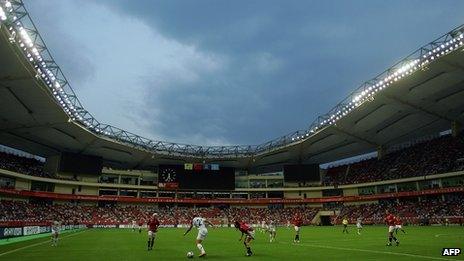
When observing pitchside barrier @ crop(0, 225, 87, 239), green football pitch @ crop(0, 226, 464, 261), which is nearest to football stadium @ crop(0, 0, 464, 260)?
pitchside barrier @ crop(0, 225, 87, 239)

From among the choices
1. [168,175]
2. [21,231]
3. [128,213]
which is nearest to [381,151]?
[168,175]

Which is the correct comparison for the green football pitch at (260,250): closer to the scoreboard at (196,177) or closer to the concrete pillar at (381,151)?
the concrete pillar at (381,151)

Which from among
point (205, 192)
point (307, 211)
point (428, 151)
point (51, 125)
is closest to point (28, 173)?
point (51, 125)

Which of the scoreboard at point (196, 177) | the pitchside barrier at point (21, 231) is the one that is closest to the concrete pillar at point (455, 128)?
the scoreboard at point (196, 177)

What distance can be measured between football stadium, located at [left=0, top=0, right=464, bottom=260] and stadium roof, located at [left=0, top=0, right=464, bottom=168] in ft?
0.75

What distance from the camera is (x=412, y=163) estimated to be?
77.6 metres

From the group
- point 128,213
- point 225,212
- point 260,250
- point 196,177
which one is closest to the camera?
point 260,250

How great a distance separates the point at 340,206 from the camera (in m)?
91.8

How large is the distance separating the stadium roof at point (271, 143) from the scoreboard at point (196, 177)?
107 inches

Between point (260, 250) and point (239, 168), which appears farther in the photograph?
point (239, 168)

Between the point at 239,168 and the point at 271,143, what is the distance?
62.4 ft

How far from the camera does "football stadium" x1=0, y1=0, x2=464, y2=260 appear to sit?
161ft

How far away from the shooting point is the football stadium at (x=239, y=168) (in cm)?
4894

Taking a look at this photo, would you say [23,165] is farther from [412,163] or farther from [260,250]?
[412,163]
